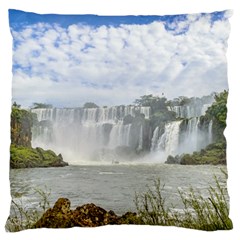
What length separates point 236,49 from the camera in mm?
2219

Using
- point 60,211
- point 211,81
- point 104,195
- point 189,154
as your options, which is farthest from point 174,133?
point 60,211

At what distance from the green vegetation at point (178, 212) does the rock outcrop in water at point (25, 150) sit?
16.7 inches

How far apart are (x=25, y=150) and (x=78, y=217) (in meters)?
0.40

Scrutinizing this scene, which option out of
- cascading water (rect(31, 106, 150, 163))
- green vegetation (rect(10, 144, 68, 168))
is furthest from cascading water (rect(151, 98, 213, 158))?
green vegetation (rect(10, 144, 68, 168))

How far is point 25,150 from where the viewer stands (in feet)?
7.39

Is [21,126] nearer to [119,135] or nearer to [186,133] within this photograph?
[119,135]

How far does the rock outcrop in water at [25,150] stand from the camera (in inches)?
87.6

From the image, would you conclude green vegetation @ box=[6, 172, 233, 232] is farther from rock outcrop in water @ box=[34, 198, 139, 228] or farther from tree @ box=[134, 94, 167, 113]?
tree @ box=[134, 94, 167, 113]

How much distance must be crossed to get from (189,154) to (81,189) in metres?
0.54

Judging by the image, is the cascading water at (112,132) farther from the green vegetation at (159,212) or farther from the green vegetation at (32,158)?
the green vegetation at (159,212)

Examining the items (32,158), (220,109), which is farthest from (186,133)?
(32,158)

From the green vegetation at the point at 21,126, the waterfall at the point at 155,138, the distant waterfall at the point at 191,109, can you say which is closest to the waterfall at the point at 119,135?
the waterfall at the point at 155,138

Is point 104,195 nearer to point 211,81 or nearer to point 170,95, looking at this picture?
point 170,95

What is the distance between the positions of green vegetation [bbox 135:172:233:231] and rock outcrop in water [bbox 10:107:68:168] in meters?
0.42
